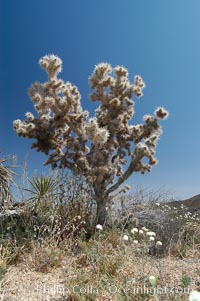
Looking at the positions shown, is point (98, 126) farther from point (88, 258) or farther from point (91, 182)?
point (88, 258)

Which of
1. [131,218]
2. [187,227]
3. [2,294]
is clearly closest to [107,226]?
[131,218]

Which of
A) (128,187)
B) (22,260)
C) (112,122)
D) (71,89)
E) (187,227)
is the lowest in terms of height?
(22,260)

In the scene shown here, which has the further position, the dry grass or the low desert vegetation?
the low desert vegetation

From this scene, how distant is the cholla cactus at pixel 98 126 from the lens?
22.8 ft

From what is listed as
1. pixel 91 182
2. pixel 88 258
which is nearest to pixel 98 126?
pixel 91 182

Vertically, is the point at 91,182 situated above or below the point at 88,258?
above

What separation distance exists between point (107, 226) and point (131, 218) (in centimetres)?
59

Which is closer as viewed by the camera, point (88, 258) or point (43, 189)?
point (88, 258)

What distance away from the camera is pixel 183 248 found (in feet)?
19.9

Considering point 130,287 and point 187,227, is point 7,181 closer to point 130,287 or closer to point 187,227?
point 187,227

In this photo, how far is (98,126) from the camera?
22.8 ft

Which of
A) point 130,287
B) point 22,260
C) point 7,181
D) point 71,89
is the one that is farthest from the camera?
point 7,181

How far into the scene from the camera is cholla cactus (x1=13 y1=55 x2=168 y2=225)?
695cm

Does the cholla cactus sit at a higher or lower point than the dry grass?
higher
